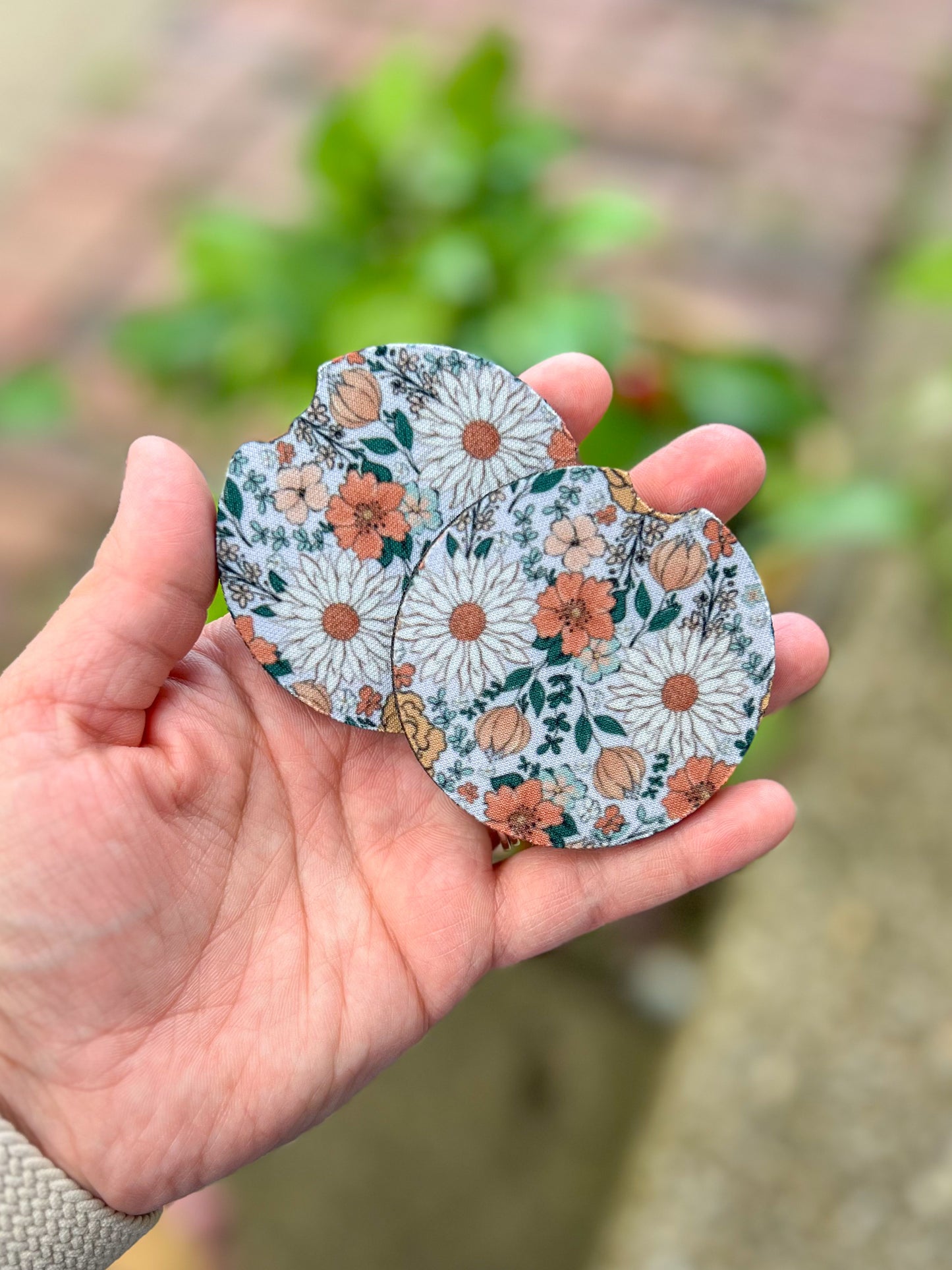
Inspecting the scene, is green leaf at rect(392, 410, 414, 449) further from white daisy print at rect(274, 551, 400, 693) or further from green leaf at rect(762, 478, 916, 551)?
green leaf at rect(762, 478, 916, 551)

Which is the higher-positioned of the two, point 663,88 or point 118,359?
point 663,88

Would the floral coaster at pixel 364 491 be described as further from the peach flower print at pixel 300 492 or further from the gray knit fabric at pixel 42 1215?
the gray knit fabric at pixel 42 1215

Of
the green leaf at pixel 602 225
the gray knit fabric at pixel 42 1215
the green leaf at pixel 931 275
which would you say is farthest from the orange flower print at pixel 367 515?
the green leaf at pixel 931 275

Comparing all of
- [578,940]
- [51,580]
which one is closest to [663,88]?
[51,580]

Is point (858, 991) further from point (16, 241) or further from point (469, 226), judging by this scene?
point (16, 241)

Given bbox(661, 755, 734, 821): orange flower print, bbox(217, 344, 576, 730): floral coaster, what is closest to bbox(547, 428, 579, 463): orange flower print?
bbox(217, 344, 576, 730): floral coaster

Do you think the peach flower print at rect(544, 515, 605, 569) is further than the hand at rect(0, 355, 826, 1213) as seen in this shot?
Yes

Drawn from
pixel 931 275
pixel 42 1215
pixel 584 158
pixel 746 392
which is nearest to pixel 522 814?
pixel 42 1215
